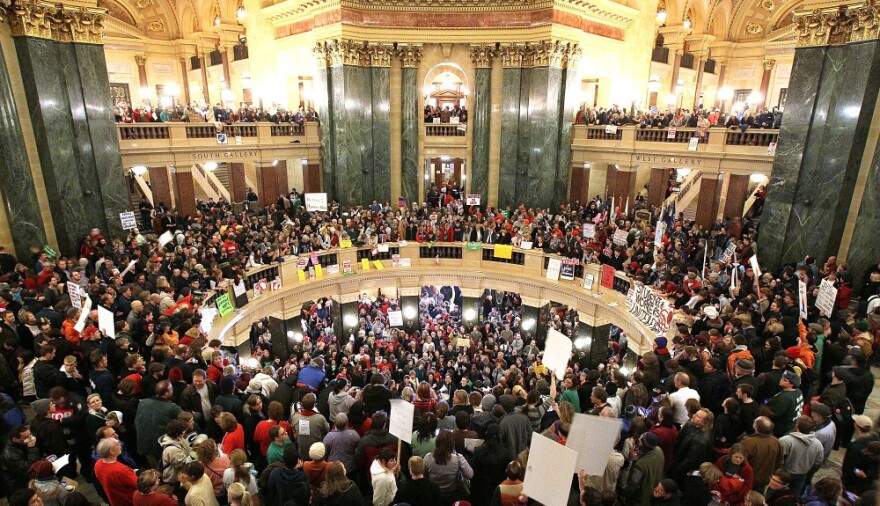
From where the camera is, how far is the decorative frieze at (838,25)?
37.1 feet

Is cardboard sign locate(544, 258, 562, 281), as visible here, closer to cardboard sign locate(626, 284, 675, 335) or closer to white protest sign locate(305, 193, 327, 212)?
cardboard sign locate(626, 284, 675, 335)

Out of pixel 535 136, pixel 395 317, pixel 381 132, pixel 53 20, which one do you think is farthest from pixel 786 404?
pixel 381 132

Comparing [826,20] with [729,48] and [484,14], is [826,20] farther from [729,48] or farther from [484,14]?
→ [729,48]

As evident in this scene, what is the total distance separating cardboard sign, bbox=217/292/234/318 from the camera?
1287cm

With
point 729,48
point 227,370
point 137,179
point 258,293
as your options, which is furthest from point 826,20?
point 137,179

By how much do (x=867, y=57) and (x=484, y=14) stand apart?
44.1ft

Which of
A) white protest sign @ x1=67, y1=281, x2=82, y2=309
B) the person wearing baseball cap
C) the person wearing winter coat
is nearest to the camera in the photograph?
the person wearing winter coat

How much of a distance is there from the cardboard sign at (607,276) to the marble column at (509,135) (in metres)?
7.06

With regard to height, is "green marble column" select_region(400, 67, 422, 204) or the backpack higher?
"green marble column" select_region(400, 67, 422, 204)

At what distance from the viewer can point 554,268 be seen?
16969 millimetres

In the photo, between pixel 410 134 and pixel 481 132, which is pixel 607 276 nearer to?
pixel 481 132

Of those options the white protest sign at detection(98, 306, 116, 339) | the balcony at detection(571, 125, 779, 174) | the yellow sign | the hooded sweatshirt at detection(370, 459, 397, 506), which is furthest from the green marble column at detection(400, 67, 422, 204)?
the hooded sweatshirt at detection(370, 459, 397, 506)

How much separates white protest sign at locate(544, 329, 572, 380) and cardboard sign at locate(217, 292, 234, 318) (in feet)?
28.0

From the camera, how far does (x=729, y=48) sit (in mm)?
28312
